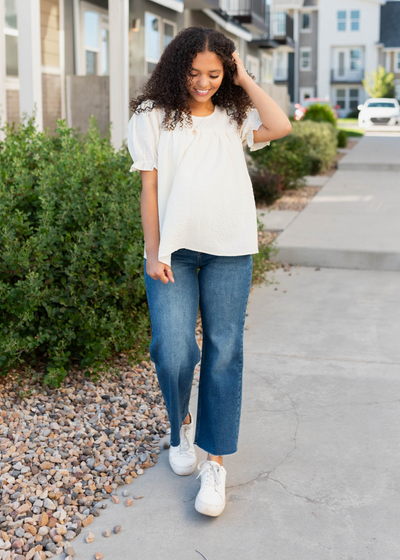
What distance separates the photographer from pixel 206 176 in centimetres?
249

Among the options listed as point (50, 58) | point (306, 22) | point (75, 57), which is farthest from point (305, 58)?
point (50, 58)

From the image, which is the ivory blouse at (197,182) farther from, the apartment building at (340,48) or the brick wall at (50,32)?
the apartment building at (340,48)

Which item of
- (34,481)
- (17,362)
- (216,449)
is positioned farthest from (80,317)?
(216,449)

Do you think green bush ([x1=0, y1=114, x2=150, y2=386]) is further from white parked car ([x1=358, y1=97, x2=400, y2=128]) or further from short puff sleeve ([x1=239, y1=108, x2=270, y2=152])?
white parked car ([x1=358, y1=97, x2=400, y2=128])

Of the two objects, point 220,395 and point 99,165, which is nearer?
point 220,395

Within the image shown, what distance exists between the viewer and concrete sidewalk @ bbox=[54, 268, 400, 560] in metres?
2.48

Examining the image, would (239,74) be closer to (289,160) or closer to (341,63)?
(289,160)

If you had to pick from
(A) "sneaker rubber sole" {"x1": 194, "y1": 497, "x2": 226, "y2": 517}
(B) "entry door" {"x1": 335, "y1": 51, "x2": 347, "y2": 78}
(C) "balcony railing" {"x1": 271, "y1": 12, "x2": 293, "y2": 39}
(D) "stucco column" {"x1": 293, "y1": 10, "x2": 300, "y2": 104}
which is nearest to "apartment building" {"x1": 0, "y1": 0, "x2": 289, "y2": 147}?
(A) "sneaker rubber sole" {"x1": 194, "y1": 497, "x2": 226, "y2": 517}

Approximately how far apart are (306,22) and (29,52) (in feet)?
153

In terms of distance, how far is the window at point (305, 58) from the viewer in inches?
2018

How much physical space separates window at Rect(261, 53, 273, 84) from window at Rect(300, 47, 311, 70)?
2304cm

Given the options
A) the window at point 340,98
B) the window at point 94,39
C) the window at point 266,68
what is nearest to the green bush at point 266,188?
the window at point 94,39

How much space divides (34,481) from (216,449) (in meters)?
0.80

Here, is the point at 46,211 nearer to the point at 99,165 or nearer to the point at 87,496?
the point at 99,165
